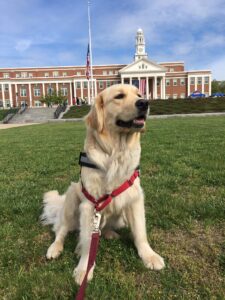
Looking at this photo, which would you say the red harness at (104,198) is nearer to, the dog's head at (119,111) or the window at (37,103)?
the dog's head at (119,111)

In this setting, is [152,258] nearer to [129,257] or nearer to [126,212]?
[129,257]

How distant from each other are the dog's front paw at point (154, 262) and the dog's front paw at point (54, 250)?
918 mm

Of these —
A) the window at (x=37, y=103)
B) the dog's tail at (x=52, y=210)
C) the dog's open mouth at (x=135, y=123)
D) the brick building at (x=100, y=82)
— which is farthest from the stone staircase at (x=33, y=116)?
the dog's open mouth at (x=135, y=123)

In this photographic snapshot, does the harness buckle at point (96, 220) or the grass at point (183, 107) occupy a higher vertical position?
the grass at point (183, 107)

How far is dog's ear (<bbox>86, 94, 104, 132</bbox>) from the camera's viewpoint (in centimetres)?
318

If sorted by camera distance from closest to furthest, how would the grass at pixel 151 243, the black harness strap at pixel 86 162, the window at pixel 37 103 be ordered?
1. the grass at pixel 151 243
2. the black harness strap at pixel 86 162
3. the window at pixel 37 103

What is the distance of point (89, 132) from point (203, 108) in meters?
44.5

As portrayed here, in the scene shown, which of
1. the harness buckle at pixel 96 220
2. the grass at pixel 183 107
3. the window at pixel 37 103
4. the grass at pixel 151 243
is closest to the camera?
the grass at pixel 151 243

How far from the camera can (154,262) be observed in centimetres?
286

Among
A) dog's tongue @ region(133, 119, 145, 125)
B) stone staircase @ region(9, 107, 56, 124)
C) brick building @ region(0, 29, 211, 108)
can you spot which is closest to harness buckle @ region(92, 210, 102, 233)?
dog's tongue @ region(133, 119, 145, 125)

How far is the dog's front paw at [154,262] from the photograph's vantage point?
2.83m

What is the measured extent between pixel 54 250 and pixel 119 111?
1.62 metres

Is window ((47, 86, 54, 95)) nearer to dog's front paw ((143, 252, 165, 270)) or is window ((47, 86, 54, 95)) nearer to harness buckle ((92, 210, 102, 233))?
harness buckle ((92, 210, 102, 233))

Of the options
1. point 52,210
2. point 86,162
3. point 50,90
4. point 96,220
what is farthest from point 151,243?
point 50,90
